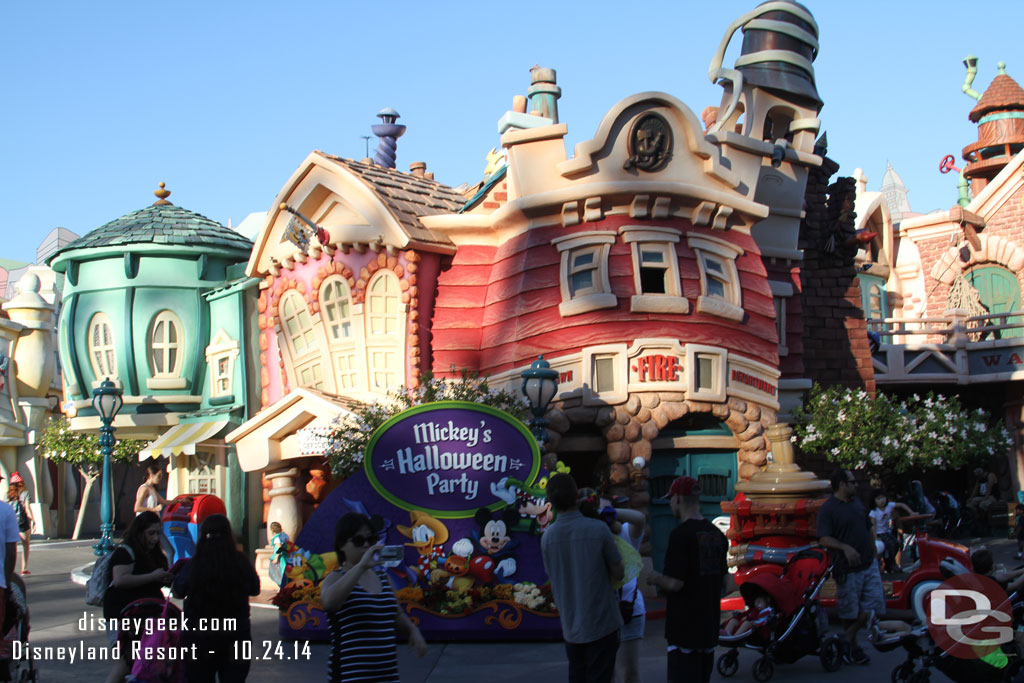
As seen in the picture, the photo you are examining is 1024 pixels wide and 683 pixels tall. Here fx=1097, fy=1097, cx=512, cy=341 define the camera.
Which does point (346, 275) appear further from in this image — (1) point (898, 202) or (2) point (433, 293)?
(1) point (898, 202)

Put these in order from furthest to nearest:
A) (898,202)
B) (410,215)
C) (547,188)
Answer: (898,202), (410,215), (547,188)

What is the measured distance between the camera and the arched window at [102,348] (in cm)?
2242

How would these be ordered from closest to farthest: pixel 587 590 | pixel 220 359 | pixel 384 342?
pixel 587 590 → pixel 384 342 → pixel 220 359

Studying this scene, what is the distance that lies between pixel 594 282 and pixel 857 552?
7463 mm

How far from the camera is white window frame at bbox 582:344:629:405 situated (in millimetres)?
15742

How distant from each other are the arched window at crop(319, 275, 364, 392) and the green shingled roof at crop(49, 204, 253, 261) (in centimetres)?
564

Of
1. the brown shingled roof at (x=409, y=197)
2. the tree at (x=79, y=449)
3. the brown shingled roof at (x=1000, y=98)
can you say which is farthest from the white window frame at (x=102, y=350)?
the brown shingled roof at (x=1000, y=98)

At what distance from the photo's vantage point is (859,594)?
31.4 ft

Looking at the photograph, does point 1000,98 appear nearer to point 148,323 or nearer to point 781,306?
point 781,306

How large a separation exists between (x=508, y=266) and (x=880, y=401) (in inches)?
276

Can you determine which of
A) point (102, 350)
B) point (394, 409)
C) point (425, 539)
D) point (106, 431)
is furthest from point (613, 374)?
point (102, 350)

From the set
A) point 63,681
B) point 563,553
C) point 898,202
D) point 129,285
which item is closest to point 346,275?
point 129,285

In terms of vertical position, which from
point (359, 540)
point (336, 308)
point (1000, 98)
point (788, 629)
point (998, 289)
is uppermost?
point (1000, 98)

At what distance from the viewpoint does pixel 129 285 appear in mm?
22344
